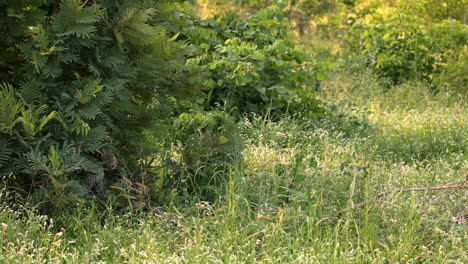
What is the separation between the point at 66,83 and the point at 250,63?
105 inches

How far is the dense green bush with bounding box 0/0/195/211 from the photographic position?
129 inches

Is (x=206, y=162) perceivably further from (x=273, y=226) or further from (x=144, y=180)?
(x=273, y=226)

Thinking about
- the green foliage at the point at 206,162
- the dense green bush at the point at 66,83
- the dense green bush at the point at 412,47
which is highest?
the dense green bush at the point at 66,83

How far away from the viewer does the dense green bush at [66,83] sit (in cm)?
328

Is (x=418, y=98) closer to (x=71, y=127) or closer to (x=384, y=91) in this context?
(x=384, y=91)

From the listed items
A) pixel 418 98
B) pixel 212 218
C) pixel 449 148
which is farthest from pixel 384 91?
pixel 212 218

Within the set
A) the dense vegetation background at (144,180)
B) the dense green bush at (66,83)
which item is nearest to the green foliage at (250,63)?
the dense vegetation background at (144,180)

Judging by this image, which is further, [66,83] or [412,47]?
[412,47]

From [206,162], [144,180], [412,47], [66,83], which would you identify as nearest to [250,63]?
[206,162]

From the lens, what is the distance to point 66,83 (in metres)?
3.51

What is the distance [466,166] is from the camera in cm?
473

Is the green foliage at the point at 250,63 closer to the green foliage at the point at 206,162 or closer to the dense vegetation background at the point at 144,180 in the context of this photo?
the dense vegetation background at the point at 144,180

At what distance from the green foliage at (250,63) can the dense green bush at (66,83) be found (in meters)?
2.28

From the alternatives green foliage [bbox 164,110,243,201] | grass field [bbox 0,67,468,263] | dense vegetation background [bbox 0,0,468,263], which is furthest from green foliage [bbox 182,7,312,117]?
green foliage [bbox 164,110,243,201]
